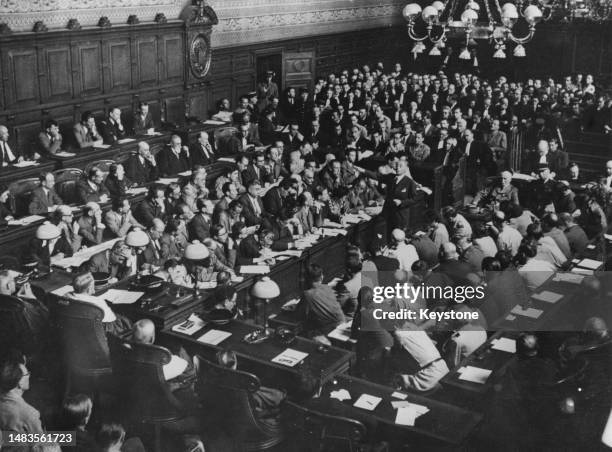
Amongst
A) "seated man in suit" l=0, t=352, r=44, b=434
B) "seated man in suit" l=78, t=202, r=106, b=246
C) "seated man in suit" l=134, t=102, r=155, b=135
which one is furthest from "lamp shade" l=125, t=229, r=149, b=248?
"seated man in suit" l=134, t=102, r=155, b=135

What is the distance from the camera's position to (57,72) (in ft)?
40.8

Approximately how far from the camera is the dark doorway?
61.3ft

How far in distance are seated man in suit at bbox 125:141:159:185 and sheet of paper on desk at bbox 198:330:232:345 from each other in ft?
18.0

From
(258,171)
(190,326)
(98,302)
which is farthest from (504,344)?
(258,171)

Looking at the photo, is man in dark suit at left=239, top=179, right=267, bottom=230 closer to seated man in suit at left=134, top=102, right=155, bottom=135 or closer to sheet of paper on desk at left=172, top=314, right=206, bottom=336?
seated man in suit at left=134, top=102, right=155, bottom=135

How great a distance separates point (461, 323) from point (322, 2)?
50.5 feet

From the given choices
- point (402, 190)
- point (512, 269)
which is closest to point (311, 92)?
point (402, 190)

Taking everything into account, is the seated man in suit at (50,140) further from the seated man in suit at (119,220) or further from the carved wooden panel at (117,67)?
the seated man in suit at (119,220)

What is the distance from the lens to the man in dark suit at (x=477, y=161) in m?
14.4

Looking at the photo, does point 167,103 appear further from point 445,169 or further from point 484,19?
point 484,19

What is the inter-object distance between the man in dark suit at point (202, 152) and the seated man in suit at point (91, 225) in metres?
3.56

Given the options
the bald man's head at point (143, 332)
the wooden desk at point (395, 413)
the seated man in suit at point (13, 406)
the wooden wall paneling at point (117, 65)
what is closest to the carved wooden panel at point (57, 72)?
the wooden wall paneling at point (117, 65)

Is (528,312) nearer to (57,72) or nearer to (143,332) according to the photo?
(143,332)

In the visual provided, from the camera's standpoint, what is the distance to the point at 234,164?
13094 mm
